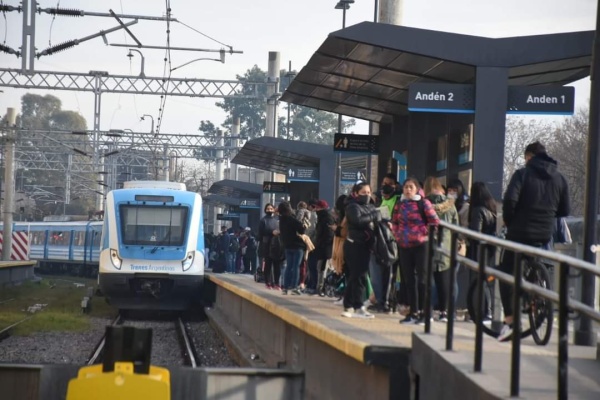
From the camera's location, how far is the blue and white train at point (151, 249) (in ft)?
78.5

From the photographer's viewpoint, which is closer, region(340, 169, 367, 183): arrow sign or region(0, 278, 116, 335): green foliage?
region(0, 278, 116, 335): green foliage

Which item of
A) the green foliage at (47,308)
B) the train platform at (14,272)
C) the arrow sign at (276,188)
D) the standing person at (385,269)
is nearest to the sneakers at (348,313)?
the standing person at (385,269)

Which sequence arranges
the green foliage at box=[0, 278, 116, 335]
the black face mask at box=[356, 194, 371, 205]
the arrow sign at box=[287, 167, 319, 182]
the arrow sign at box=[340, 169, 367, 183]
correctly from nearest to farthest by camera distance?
1. the black face mask at box=[356, 194, 371, 205]
2. the green foliage at box=[0, 278, 116, 335]
3. the arrow sign at box=[287, 167, 319, 182]
4. the arrow sign at box=[340, 169, 367, 183]

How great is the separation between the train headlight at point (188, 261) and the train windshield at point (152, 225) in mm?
317

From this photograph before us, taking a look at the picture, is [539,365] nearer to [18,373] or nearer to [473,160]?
[18,373]

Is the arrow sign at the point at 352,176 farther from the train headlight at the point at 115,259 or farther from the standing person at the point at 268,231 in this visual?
the standing person at the point at 268,231

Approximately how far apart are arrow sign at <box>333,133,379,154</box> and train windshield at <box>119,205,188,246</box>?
4574 mm

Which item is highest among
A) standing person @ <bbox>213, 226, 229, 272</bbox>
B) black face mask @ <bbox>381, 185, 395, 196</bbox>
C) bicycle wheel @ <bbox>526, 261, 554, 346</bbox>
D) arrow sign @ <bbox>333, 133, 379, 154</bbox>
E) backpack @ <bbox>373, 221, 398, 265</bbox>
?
arrow sign @ <bbox>333, 133, 379, 154</bbox>

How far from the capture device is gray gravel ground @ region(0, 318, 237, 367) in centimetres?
1780

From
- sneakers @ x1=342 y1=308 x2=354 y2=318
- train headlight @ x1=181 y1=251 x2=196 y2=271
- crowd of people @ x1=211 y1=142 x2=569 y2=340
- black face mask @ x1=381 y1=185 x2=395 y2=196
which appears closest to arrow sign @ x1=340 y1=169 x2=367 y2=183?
train headlight @ x1=181 y1=251 x2=196 y2=271

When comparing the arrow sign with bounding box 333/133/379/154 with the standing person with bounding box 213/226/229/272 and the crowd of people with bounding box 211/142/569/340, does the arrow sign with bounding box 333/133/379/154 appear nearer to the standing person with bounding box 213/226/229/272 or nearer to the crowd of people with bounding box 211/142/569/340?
the crowd of people with bounding box 211/142/569/340

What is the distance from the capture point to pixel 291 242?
59.1 ft

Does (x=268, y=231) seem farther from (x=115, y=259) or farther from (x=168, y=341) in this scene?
(x=115, y=259)

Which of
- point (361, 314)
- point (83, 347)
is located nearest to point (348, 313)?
point (361, 314)
